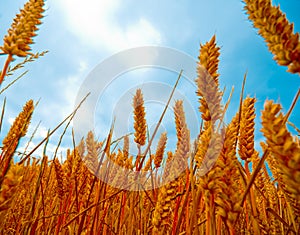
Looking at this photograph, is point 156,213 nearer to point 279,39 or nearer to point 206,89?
point 206,89

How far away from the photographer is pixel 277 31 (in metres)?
0.63

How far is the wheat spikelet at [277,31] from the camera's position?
1.88 ft

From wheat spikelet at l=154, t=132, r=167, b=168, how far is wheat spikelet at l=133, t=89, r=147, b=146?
0.25 meters

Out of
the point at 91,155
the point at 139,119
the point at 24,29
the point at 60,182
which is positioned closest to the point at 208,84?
the point at 24,29

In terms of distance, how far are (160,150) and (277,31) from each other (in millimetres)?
1326

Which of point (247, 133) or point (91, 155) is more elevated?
point (247, 133)

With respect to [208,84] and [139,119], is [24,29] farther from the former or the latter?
[139,119]

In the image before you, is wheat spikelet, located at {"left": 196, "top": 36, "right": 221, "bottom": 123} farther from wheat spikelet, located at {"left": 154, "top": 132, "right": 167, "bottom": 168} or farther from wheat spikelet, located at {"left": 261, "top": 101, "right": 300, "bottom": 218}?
wheat spikelet, located at {"left": 154, "top": 132, "right": 167, "bottom": 168}

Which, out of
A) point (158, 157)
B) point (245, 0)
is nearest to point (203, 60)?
point (245, 0)

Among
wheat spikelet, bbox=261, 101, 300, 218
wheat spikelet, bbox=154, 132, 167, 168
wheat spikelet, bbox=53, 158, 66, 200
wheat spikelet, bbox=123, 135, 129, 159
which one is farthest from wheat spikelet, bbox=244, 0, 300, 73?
wheat spikelet, bbox=53, 158, 66, 200

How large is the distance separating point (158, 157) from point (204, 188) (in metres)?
1.15

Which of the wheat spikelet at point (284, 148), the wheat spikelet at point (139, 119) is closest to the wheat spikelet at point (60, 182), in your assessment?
the wheat spikelet at point (139, 119)

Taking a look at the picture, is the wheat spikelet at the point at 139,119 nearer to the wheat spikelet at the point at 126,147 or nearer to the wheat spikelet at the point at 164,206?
the wheat spikelet at the point at 126,147

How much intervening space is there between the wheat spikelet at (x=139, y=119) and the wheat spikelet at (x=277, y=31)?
986mm
